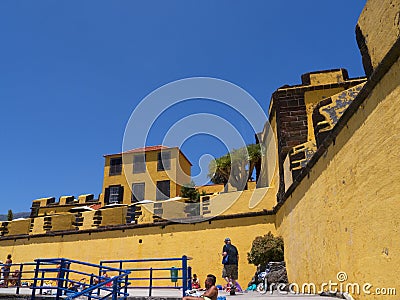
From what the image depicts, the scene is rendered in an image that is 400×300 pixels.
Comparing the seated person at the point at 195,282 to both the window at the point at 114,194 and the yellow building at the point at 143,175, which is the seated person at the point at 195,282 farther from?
the window at the point at 114,194

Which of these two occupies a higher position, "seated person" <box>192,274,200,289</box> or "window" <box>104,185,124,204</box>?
"window" <box>104,185,124,204</box>

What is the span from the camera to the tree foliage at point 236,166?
21109 mm

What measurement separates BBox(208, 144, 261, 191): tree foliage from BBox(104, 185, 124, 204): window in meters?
8.91

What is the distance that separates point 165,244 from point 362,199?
10.5 metres

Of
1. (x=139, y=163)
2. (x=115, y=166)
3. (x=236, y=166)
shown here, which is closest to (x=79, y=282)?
(x=236, y=166)

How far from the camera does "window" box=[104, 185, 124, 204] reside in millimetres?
30328

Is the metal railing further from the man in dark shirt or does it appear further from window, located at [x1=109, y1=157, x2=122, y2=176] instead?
window, located at [x1=109, y1=157, x2=122, y2=176]

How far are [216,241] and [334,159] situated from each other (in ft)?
26.3

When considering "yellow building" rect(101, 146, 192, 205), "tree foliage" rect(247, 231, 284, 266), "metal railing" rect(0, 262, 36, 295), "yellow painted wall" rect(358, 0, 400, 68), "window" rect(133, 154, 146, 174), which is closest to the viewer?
"yellow painted wall" rect(358, 0, 400, 68)

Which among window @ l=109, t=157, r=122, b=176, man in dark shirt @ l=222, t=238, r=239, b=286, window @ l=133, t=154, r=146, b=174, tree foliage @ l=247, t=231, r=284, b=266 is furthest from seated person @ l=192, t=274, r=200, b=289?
window @ l=109, t=157, r=122, b=176

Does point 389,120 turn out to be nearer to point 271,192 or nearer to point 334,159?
point 334,159

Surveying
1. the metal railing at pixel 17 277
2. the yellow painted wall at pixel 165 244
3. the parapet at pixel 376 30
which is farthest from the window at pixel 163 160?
the parapet at pixel 376 30

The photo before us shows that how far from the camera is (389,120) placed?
161 inches

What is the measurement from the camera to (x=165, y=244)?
14.2m
